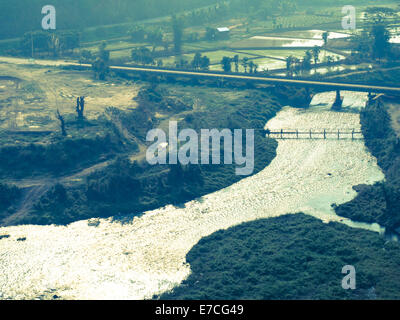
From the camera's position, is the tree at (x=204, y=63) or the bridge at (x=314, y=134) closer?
the bridge at (x=314, y=134)

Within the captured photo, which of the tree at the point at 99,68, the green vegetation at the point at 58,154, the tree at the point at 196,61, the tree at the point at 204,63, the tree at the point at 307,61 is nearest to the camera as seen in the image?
the green vegetation at the point at 58,154

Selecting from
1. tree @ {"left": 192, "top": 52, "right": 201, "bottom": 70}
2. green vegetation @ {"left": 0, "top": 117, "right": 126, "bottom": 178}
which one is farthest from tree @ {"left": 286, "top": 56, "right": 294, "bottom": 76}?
green vegetation @ {"left": 0, "top": 117, "right": 126, "bottom": 178}

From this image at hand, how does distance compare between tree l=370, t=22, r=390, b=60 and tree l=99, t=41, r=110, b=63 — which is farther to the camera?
tree l=99, t=41, r=110, b=63

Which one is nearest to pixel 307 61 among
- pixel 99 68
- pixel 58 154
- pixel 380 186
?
pixel 99 68

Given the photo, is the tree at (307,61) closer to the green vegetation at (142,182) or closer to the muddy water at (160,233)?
the green vegetation at (142,182)

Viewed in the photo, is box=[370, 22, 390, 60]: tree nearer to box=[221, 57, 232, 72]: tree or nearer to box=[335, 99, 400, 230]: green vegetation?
box=[221, 57, 232, 72]: tree

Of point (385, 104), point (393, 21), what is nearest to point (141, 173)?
point (385, 104)

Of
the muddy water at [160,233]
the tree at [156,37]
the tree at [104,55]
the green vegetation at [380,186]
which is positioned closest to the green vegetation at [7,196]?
the muddy water at [160,233]
